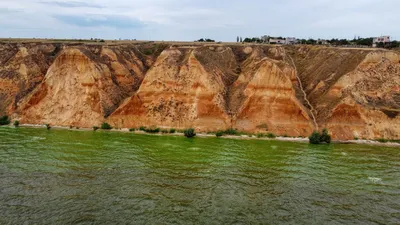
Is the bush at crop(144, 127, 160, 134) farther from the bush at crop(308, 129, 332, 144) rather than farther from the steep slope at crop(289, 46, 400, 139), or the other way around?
the steep slope at crop(289, 46, 400, 139)

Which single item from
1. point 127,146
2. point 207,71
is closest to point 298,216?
point 127,146

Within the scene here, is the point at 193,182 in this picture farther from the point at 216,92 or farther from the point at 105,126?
the point at 105,126

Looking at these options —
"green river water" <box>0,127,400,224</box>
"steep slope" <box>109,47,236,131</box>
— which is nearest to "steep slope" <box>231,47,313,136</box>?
"steep slope" <box>109,47,236,131</box>

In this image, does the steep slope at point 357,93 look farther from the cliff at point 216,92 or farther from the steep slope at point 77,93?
the steep slope at point 77,93

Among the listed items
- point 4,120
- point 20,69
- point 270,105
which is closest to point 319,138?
point 270,105

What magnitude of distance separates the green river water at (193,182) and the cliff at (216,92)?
5.45 m

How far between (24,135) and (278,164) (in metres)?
29.1

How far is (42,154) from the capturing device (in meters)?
31.7

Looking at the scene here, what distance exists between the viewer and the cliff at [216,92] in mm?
41875

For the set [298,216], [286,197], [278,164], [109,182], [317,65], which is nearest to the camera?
[298,216]

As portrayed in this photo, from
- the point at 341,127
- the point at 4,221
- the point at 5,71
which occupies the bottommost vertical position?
the point at 4,221

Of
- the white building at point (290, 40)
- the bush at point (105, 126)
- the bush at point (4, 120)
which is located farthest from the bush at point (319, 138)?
the white building at point (290, 40)

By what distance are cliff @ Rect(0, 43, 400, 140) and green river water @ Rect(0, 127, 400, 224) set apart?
545cm

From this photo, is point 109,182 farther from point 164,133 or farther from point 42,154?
point 164,133
